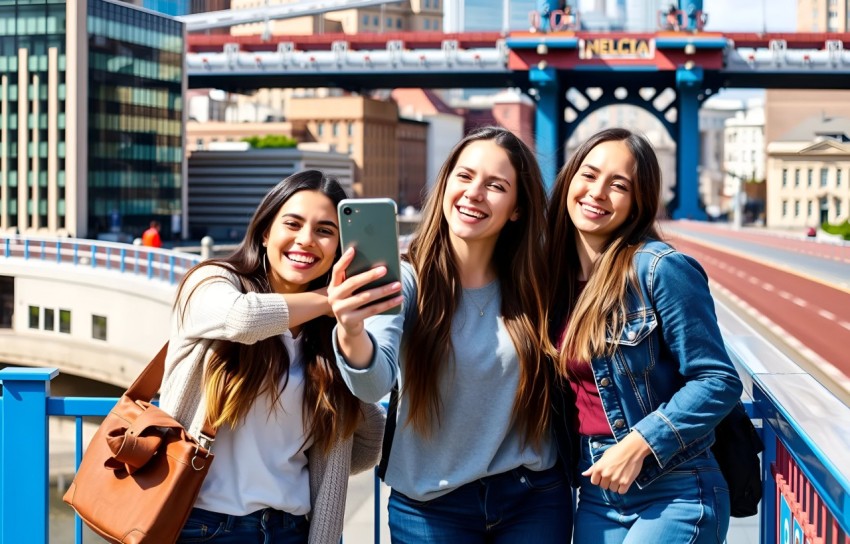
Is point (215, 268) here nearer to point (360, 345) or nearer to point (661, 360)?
point (360, 345)

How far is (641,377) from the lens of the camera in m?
3.13

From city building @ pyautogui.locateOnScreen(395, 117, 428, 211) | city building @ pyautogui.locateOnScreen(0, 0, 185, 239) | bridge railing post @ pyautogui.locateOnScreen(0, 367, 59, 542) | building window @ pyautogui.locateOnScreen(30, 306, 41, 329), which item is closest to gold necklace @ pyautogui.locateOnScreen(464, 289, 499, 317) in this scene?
bridge railing post @ pyautogui.locateOnScreen(0, 367, 59, 542)

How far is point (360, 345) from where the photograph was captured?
9.41 ft

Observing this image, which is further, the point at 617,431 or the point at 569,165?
the point at 569,165

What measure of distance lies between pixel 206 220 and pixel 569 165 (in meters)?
69.9

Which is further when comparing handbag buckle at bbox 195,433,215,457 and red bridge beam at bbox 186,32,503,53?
red bridge beam at bbox 186,32,503,53

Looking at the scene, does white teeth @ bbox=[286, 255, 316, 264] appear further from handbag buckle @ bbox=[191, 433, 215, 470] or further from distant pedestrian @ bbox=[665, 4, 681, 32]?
distant pedestrian @ bbox=[665, 4, 681, 32]

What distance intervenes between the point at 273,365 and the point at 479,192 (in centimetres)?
74

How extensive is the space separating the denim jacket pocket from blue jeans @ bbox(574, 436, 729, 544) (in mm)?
217

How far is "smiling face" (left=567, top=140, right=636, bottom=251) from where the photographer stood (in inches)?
128

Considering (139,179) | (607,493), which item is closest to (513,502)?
(607,493)

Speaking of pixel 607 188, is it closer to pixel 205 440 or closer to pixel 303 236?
pixel 303 236

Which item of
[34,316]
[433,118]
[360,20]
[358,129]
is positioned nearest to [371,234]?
[34,316]

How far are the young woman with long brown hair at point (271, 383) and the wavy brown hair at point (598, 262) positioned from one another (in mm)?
634
